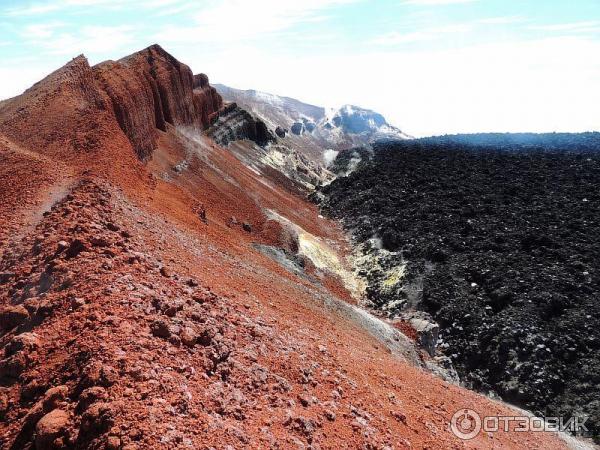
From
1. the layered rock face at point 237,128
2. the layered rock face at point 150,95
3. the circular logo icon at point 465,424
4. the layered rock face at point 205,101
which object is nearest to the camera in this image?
the circular logo icon at point 465,424

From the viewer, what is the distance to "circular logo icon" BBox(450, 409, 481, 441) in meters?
12.1

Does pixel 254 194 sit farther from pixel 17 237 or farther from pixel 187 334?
pixel 187 334

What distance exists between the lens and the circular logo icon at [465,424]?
12086mm

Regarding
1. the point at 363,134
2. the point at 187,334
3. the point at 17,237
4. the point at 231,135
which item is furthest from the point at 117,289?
the point at 363,134

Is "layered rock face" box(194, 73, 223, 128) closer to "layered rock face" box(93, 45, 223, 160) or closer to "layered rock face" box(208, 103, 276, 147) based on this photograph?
"layered rock face" box(93, 45, 223, 160)

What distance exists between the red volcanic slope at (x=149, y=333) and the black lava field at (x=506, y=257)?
18.5 ft

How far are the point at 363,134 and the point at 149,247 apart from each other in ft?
528

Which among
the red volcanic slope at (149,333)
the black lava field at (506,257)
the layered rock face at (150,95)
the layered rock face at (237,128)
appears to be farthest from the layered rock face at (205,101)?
the red volcanic slope at (149,333)

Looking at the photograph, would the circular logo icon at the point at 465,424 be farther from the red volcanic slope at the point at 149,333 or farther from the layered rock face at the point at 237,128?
the layered rock face at the point at 237,128

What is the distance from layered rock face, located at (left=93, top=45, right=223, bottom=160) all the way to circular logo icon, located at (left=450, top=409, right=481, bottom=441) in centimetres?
2229

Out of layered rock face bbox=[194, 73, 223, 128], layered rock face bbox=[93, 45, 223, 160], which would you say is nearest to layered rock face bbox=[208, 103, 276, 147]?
layered rock face bbox=[194, 73, 223, 128]

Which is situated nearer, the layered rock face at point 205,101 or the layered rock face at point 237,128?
the layered rock face at point 205,101

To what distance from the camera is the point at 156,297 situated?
9547 mm

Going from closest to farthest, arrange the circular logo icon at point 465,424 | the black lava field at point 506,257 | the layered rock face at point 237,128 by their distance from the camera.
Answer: the circular logo icon at point 465,424 < the black lava field at point 506,257 < the layered rock face at point 237,128
